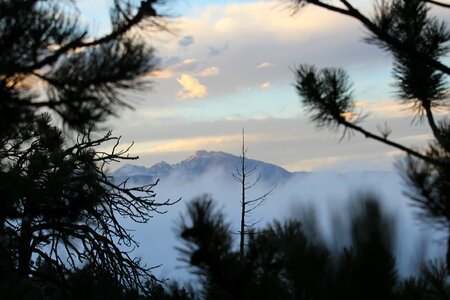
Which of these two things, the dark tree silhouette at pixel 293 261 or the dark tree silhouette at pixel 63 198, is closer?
the dark tree silhouette at pixel 293 261

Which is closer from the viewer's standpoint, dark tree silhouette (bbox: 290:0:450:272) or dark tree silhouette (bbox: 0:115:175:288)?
dark tree silhouette (bbox: 290:0:450:272)

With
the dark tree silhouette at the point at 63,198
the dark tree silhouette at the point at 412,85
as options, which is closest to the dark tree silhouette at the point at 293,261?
the dark tree silhouette at the point at 412,85

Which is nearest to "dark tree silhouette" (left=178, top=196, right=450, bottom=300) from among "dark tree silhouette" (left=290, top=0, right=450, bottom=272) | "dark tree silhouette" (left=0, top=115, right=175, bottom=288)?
"dark tree silhouette" (left=290, top=0, right=450, bottom=272)

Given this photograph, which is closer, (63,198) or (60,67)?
(60,67)

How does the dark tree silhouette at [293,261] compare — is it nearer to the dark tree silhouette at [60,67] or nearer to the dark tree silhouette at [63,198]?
A: the dark tree silhouette at [60,67]

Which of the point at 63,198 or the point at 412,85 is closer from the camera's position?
the point at 412,85

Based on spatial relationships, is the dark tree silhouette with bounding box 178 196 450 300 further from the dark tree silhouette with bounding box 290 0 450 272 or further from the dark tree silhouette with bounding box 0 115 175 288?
the dark tree silhouette with bounding box 0 115 175 288

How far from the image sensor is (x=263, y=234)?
3008mm

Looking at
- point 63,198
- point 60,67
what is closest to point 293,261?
point 60,67

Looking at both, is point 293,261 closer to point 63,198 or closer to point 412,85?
point 412,85

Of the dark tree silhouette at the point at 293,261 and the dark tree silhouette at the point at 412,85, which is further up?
the dark tree silhouette at the point at 412,85

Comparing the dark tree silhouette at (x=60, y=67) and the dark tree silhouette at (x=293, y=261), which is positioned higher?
the dark tree silhouette at (x=60, y=67)

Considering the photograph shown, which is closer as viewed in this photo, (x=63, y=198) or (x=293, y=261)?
(x=293, y=261)

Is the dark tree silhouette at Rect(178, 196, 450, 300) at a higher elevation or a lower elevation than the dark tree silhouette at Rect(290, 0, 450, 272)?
lower
